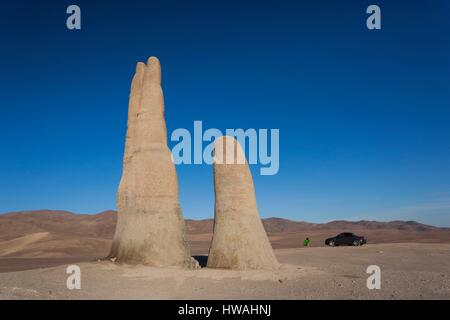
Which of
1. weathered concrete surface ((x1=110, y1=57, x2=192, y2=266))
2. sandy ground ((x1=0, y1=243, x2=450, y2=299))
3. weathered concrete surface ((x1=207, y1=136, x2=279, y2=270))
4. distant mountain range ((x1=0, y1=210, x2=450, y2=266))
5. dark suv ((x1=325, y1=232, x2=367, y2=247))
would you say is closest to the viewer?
sandy ground ((x1=0, y1=243, x2=450, y2=299))

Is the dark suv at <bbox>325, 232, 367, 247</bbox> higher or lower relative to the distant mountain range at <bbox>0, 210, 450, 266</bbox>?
higher

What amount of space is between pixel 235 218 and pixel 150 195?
3345mm

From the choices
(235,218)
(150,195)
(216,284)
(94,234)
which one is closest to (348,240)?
(235,218)

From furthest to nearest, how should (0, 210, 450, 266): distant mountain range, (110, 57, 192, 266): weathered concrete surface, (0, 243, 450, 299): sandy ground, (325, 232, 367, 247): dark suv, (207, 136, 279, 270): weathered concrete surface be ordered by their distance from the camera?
(0, 210, 450, 266): distant mountain range → (325, 232, 367, 247): dark suv → (110, 57, 192, 266): weathered concrete surface → (207, 136, 279, 270): weathered concrete surface → (0, 243, 450, 299): sandy ground

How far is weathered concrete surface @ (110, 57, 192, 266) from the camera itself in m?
15.7

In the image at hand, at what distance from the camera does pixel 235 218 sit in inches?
607

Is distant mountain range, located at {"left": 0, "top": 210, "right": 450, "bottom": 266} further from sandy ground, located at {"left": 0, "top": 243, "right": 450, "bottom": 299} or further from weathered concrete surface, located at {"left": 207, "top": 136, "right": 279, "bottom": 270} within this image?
weathered concrete surface, located at {"left": 207, "top": 136, "right": 279, "bottom": 270}

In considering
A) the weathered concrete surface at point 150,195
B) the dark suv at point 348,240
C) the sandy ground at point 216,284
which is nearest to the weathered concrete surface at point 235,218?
the sandy ground at point 216,284

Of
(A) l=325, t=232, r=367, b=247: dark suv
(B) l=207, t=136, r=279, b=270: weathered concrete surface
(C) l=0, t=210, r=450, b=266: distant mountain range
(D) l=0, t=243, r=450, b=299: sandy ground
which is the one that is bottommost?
(C) l=0, t=210, r=450, b=266: distant mountain range

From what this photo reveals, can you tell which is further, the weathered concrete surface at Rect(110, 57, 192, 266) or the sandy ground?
the weathered concrete surface at Rect(110, 57, 192, 266)

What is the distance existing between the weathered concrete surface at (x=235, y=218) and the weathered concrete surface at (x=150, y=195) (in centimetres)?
159

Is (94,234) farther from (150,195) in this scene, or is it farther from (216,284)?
(216,284)

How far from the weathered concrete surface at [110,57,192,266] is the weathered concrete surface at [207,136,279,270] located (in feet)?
5.23

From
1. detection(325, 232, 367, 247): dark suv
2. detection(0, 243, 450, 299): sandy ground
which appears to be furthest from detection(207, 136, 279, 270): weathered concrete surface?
detection(325, 232, 367, 247): dark suv
